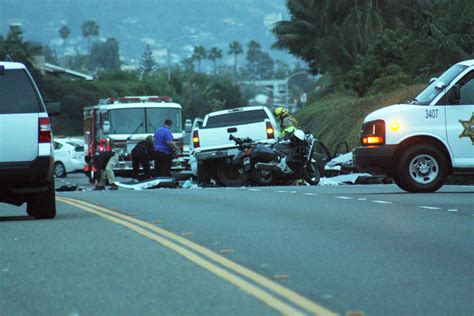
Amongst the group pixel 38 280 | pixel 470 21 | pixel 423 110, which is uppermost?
pixel 470 21

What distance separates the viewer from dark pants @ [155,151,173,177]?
33.7 metres

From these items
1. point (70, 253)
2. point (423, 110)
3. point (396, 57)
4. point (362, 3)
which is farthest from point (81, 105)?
Answer: point (70, 253)

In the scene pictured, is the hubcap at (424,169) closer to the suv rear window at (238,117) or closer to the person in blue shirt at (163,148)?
the suv rear window at (238,117)

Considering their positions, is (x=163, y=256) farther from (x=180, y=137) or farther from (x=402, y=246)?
(x=180, y=137)

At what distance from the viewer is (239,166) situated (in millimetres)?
29516

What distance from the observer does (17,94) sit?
16156 mm

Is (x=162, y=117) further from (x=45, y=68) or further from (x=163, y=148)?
(x=45, y=68)

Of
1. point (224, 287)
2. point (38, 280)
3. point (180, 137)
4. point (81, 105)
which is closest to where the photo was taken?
point (224, 287)

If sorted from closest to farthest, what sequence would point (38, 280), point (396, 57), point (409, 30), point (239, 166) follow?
point (38, 280) → point (239, 166) → point (396, 57) → point (409, 30)

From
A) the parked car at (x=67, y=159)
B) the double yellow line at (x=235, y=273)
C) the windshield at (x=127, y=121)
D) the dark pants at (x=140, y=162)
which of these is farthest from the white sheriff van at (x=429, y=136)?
the parked car at (x=67, y=159)

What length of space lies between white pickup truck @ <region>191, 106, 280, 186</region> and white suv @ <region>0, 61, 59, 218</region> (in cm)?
1337

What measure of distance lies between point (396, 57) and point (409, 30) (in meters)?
4.59

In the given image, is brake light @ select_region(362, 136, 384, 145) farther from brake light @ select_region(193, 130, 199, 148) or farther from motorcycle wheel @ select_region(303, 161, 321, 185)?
brake light @ select_region(193, 130, 199, 148)

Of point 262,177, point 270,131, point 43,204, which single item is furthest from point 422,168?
point 270,131
